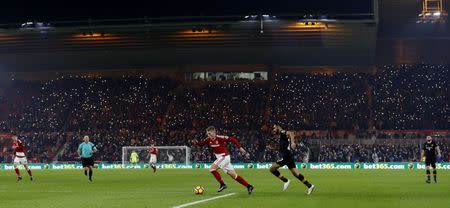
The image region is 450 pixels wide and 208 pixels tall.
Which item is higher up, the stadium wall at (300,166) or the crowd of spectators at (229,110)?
the crowd of spectators at (229,110)

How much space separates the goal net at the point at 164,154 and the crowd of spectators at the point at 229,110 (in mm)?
290

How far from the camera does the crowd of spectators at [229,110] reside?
58.9m

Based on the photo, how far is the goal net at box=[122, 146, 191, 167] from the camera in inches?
2240

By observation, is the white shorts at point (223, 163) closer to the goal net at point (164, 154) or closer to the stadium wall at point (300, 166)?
the stadium wall at point (300, 166)

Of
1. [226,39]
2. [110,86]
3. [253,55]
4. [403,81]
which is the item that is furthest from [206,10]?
[403,81]

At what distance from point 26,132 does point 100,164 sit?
1024cm

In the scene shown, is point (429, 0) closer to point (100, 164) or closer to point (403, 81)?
Answer: point (403, 81)

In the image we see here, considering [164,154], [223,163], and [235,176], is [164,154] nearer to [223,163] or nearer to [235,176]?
[223,163]

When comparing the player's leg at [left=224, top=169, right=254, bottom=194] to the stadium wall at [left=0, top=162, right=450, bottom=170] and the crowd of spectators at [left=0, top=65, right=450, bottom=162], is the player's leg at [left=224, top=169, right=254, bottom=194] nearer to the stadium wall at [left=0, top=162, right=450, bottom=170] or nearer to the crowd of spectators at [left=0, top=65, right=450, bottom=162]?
the stadium wall at [left=0, top=162, right=450, bottom=170]

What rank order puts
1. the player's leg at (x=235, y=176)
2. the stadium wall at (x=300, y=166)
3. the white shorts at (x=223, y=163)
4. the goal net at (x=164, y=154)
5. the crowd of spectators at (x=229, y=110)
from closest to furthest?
1. the player's leg at (x=235, y=176)
2. the white shorts at (x=223, y=163)
3. the stadium wall at (x=300, y=166)
4. the goal net at (x=164, y=154)
5. the crowd of spectators at (x=229, y=110)

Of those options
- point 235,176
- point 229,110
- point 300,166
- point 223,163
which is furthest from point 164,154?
point 235,176

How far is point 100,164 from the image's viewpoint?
58.5 metres

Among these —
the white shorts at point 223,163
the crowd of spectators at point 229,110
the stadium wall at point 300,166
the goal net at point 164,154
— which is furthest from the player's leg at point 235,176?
the goal net at point 164,154

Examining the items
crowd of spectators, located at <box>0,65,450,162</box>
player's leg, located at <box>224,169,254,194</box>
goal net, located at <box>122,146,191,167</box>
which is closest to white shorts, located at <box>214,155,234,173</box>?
player's leg, located at <box>224,169,254,194</box>
